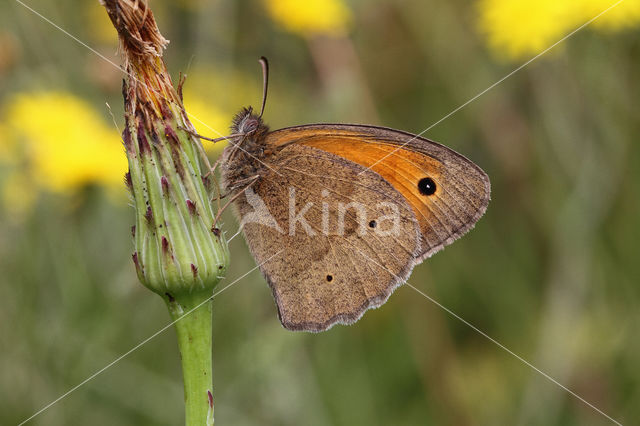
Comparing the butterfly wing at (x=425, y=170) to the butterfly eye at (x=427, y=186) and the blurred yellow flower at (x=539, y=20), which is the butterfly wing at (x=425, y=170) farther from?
the blurred yellow flower at (x=539, y=20)

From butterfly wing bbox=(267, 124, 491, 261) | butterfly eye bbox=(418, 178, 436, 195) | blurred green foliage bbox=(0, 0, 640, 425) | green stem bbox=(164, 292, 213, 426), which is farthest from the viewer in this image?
blurred green foliage bbox=(0, 0, 640, 425)

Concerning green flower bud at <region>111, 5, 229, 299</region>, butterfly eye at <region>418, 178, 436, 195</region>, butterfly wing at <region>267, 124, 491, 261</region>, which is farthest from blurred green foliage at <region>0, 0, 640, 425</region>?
green flower bud at <region>111, 5, 229, 299</region>

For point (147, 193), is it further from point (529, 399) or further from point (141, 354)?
point (529, 399)

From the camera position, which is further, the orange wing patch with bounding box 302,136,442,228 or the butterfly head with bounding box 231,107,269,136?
the orange wing patch with bounding box 302,136,442,228

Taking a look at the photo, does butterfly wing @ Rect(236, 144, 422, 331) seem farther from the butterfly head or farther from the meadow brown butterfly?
the butterfly head

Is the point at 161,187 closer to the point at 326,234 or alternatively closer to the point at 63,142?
the point at 326,234

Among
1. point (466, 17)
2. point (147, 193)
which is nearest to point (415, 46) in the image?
point (466, 17)
